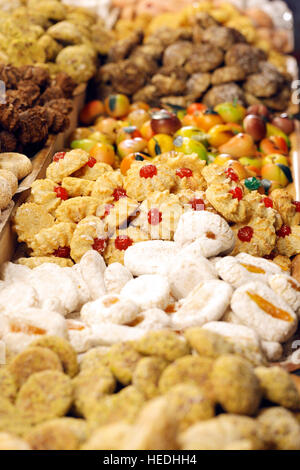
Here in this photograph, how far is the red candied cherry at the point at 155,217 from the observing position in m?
1.85

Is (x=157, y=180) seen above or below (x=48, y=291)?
above

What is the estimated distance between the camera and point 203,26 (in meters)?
4.22

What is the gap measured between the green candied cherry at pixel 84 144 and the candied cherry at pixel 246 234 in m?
1.45

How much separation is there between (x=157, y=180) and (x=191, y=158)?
1.07 ft

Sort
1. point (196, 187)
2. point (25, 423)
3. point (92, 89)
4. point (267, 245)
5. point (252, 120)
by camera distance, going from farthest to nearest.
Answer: point (92, 89)
point (252, 120)
point (196, 187)
point (267, 245)
point (25, 423)

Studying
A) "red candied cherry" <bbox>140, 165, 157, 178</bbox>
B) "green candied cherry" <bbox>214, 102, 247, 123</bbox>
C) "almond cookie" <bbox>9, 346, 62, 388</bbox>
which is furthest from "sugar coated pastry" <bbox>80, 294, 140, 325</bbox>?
"green candied cherry" <bbox>214, 102, 247, 123</bbox>

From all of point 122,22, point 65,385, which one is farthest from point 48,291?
point 122,22

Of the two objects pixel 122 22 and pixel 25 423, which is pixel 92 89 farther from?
pixel 25 423

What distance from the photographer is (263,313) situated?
1412mm

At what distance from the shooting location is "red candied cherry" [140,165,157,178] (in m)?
2.00

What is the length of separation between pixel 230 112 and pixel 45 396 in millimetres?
2829

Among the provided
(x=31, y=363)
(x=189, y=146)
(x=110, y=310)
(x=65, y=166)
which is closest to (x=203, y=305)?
(x=110, y=310)

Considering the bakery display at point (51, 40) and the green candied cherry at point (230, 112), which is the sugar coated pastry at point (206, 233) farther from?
the bakery display at point (51, 40)

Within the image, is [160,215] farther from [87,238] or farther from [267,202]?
[267,202]
